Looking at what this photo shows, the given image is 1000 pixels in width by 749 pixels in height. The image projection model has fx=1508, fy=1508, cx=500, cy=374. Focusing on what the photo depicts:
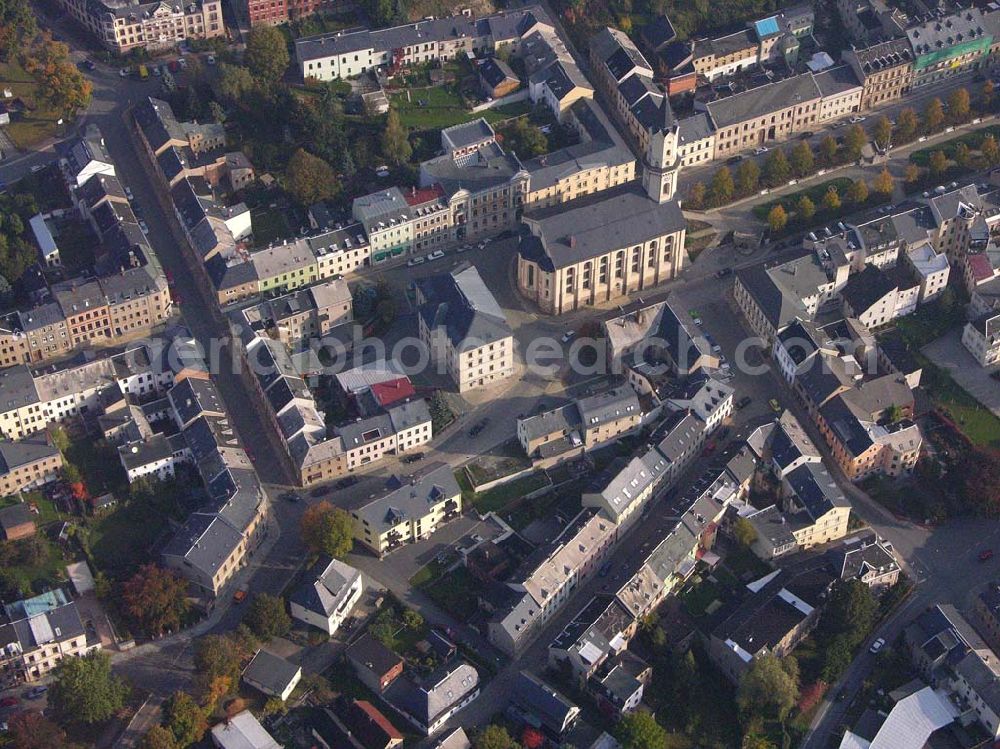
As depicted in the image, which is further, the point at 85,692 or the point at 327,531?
the point at 327,531

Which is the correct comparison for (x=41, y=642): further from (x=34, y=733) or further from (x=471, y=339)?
(x=471, y=339)

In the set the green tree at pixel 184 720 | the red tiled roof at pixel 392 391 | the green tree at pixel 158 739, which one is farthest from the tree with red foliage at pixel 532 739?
the red tiled roof at pixel 392 391

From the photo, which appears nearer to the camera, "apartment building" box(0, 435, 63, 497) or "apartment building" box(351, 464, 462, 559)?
"apartment building" box(351, 464, 462, 559)

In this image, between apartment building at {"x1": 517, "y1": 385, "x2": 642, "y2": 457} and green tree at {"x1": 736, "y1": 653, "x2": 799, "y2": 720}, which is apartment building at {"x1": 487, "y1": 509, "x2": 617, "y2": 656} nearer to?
apartment building at {"x1": 517, "y1": 385, "x2": 642, "y2": 457}

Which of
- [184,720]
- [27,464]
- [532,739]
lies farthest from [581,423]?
[27,464]

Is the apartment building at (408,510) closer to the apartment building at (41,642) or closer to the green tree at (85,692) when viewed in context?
the apartment building at (41,642)

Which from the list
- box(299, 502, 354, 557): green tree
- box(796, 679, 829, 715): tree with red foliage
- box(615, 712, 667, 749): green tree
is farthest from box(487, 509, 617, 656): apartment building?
box(796, 679, 829, 715): tree with red foliage

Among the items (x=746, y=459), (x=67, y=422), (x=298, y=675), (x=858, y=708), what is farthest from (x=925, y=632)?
(x=67, y=422)
